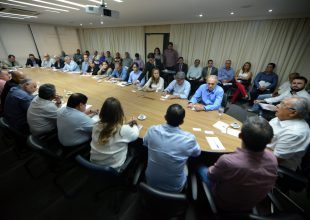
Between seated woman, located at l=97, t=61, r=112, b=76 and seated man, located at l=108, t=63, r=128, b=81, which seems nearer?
seated man, located at l=108, t=63, r=128, b=81

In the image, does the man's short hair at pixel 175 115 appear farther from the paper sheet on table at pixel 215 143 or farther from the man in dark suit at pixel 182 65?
the man in dark suit at pixel 182 65

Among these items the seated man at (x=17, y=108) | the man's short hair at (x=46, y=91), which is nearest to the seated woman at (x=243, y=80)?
the man's short hair at (x=46, y=91)

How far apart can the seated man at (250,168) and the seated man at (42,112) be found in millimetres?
2165

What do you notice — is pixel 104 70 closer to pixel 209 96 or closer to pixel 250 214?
pixel 209 96

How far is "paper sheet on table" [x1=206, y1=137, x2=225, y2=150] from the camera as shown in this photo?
5.08 feet

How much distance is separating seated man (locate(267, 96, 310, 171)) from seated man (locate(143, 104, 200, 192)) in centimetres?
93

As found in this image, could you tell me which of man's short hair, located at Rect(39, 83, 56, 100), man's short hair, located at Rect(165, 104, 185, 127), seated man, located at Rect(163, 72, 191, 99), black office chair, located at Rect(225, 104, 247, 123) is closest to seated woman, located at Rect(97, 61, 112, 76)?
seated man, located at Rect(163, 72, 191, 99)

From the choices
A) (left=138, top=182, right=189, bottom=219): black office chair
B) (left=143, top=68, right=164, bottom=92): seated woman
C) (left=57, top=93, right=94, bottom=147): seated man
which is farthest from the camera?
(left=143, top=68, right=164, bottom=92): seated woman

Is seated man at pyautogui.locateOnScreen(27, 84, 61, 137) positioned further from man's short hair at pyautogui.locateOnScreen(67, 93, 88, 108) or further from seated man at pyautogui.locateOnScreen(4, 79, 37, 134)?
man's short hair at pyautogui.locateOnScreen(67, 93, 88, 108)

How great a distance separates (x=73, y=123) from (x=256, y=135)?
176cm

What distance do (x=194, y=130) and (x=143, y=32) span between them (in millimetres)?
7104

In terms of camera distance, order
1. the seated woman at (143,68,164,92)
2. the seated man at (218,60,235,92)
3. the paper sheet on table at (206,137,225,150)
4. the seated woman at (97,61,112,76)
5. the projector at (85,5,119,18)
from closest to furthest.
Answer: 1. the paper sheet on table at (206,137,225,150)
2. the projector at (85,5,119,18)
3. the seated woman at (143,68,164,92)
4. the seated man at (218,60,235,92)
5. the seated woman at (97,61,112,76)

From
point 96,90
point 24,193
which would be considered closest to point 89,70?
point 96,90

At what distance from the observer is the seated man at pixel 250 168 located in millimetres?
984
